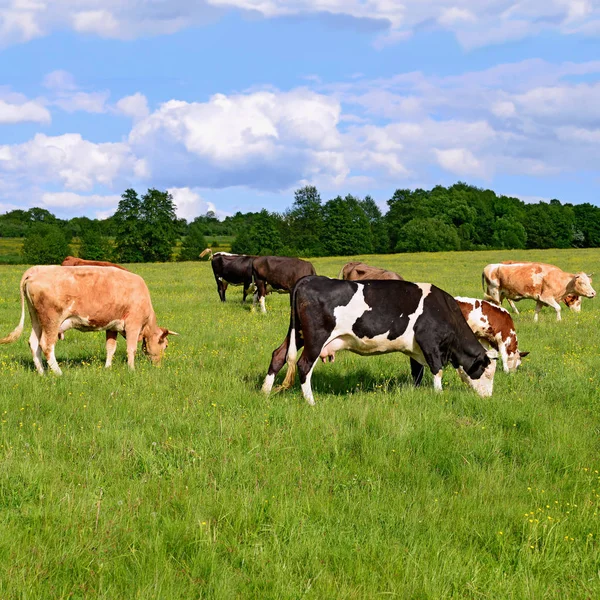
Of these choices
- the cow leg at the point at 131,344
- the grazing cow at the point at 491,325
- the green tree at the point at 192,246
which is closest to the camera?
the cow leg at the point at 131,344

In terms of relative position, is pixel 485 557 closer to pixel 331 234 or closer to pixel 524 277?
pixel 524 277

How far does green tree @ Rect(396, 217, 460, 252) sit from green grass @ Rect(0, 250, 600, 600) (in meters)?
87.6

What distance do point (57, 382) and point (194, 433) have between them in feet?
10.3

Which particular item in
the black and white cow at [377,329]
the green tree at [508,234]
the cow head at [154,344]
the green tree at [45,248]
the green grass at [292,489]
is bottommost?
the green grass at [292,489]

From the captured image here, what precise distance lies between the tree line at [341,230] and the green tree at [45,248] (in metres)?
0.15

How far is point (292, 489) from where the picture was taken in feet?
17.1

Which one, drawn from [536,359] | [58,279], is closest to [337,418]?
[58,279]

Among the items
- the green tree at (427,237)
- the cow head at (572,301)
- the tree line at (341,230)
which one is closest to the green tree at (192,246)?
the tree line at (341,230)

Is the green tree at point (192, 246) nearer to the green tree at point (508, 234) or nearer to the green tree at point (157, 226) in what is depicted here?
the green tree at point (157, 226)

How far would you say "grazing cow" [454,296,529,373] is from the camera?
1148cm

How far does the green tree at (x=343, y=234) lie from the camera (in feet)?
313

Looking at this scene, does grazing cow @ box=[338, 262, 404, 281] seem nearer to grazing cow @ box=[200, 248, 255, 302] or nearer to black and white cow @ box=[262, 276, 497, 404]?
grazing cow @ box=[200, 248, 255, 302]

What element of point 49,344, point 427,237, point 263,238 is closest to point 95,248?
point 263,238

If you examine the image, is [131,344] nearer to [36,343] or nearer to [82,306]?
[82,306]
